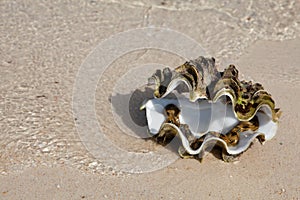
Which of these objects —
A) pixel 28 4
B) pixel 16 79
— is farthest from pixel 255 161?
pixel 28 4

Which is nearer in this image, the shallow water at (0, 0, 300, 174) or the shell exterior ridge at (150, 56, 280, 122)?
the shell exterior ridge at (150, 56, 280, 122)

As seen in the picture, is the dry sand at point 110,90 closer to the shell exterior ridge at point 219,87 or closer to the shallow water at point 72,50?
the shallow water at point 72,50

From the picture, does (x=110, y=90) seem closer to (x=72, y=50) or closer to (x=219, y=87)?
(x=72, y=50)

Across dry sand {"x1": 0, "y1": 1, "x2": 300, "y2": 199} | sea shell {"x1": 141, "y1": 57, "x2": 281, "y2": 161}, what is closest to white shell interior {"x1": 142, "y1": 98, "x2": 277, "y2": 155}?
sea shell {"x1": 141, "y1": 57, "x2": 281, "y2": 161}

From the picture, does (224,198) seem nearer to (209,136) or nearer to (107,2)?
(209,136)

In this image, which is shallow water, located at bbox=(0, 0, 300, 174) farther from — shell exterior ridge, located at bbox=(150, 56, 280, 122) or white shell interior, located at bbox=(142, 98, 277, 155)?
shell exterior ridge, located at bbox=(150, 56, 280, 122)

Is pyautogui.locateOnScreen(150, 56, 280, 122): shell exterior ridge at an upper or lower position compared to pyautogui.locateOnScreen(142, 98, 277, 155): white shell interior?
upper

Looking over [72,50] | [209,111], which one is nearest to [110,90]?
[72,50]

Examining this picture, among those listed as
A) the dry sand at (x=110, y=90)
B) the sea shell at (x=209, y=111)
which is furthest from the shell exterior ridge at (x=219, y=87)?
the dry sand at (x=110, y=90)
